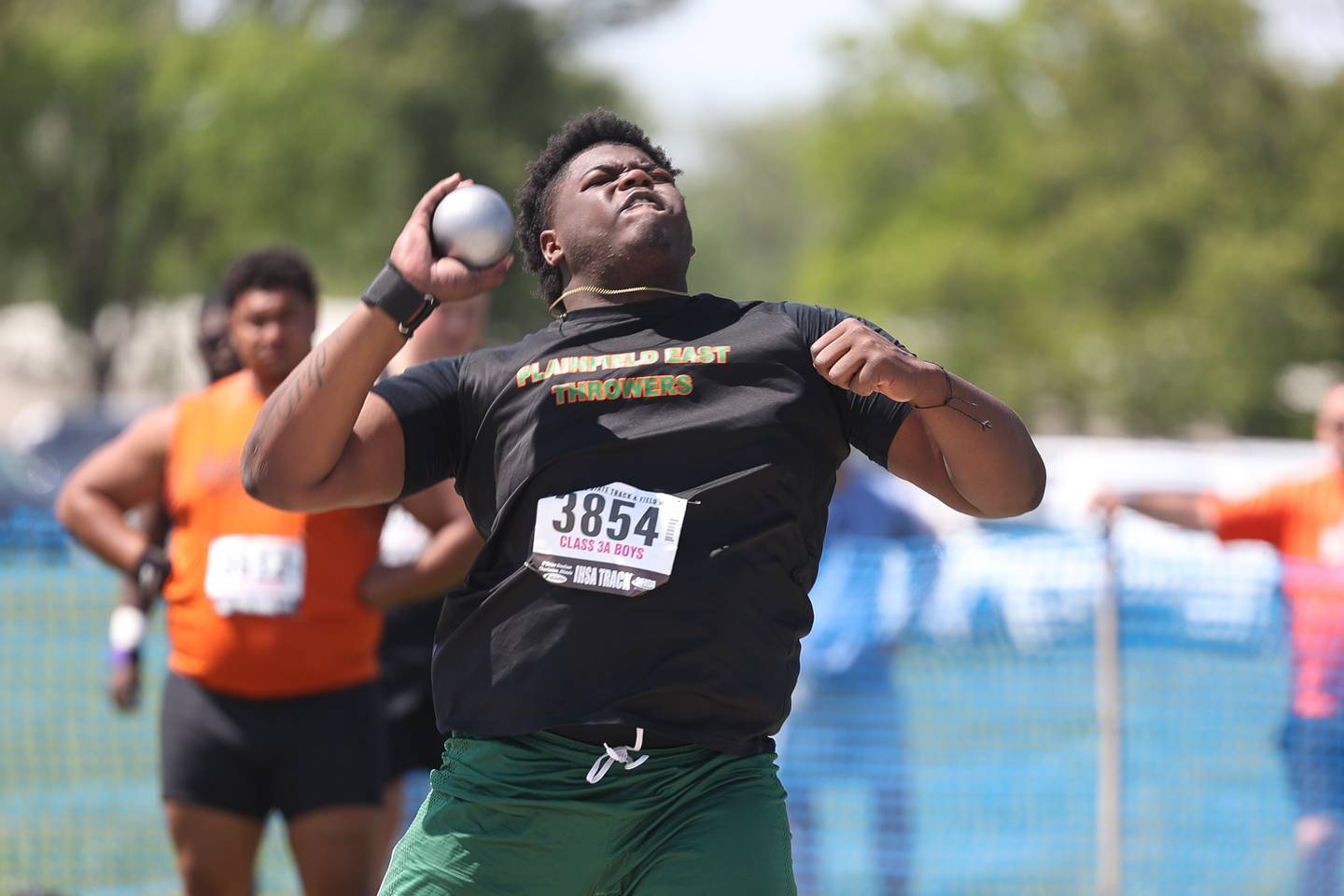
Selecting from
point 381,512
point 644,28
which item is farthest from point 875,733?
point 644,28

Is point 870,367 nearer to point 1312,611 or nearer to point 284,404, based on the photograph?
point 284,404

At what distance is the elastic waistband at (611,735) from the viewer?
9.48 feet

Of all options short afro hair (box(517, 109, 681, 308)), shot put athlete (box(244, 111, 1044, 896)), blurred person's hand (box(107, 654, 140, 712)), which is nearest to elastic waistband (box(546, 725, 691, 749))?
shot put athlete (box(244, 111, 1044, 896))

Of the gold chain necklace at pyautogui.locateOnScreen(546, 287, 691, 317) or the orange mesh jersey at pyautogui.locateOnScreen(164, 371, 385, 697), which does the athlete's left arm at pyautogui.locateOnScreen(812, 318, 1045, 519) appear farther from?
the orange mesh jersey at pyautogui.locateOnScreen(164, 371, 385, 697)

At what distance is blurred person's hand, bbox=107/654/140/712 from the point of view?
17.7 ft

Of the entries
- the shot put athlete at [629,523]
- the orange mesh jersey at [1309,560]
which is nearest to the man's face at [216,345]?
the shot put athlete at [629,523]

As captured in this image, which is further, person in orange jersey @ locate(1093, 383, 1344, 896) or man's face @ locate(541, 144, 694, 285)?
person in orange jersey @ locate(1093, 383, 1344, 896)

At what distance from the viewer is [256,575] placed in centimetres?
465

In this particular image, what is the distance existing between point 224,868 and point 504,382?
84.9 inches

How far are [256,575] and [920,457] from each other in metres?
2.27

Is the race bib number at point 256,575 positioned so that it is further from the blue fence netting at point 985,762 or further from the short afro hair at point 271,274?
the blue fence netting at point 985,762

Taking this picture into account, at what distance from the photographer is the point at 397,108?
4000cm

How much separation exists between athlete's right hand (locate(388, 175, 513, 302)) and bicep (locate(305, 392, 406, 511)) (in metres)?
0.29

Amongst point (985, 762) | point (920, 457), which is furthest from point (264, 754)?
point (985, 762)
